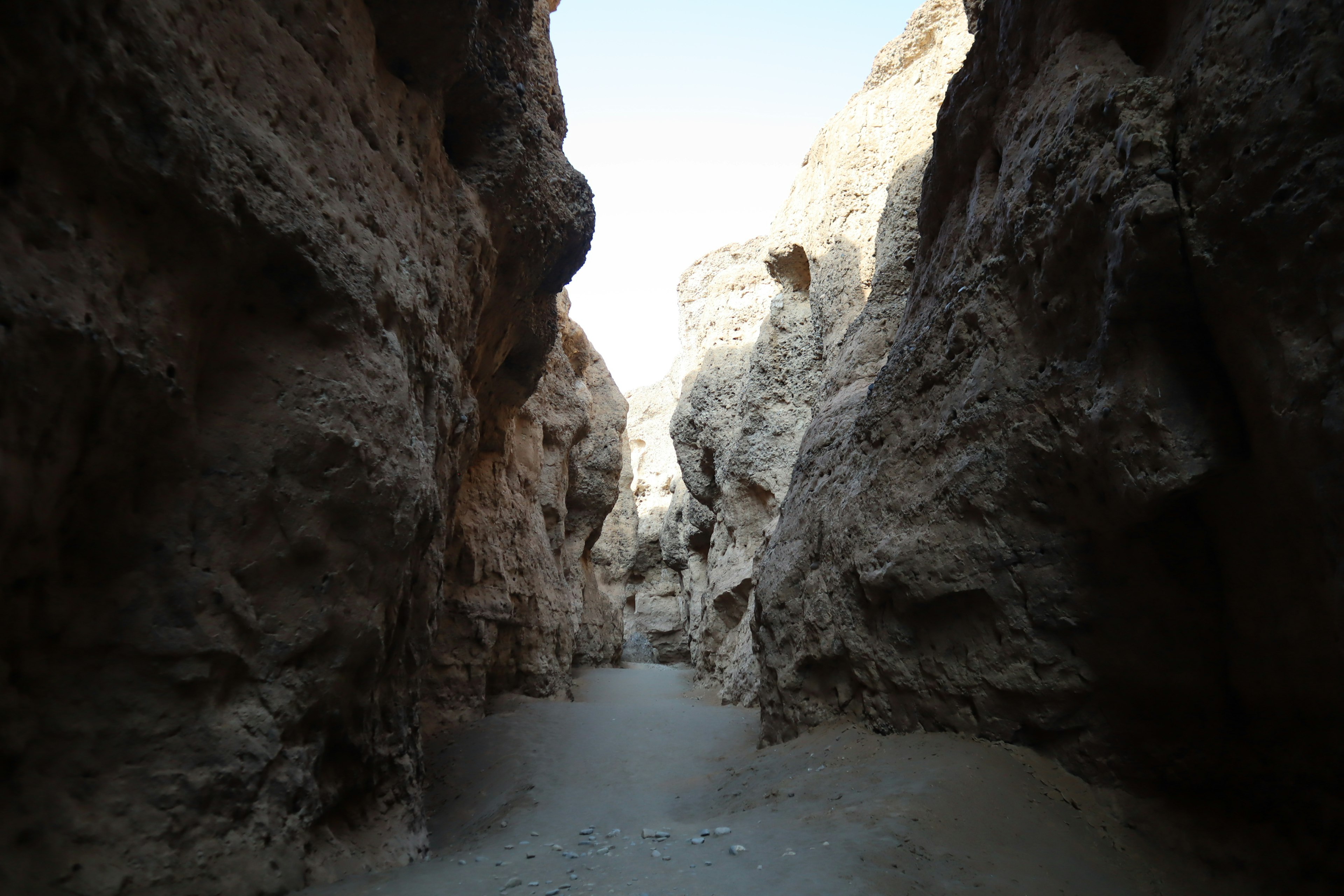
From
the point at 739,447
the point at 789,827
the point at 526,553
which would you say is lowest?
the point at 789,827

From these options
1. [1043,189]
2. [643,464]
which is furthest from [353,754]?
[643,464]

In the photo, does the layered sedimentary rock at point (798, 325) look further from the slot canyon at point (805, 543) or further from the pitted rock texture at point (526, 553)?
the pitted rock texture at point (526, 553)

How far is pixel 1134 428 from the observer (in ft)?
11.0

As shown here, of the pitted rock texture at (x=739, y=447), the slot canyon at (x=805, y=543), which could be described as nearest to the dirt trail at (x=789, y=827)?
the slot canyon at (x=805, y=543)

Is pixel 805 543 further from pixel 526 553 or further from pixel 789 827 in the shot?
pixel 526 553

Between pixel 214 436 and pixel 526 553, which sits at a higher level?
pixel 526 553

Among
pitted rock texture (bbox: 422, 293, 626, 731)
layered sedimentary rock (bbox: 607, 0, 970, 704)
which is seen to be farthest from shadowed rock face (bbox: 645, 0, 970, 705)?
pitted rock texture (bbox: 422, 293, 626, 731)

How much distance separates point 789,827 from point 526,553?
293 inches

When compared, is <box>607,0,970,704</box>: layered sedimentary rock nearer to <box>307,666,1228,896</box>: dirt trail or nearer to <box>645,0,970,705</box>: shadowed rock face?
<box>645,0,970,705</box>: shadowed rock face

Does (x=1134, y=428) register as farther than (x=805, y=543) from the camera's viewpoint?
No

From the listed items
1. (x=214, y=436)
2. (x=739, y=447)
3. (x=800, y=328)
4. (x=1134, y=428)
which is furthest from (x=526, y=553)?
(x=1134, y=428)

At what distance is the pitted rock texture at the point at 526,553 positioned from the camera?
8.71 meters

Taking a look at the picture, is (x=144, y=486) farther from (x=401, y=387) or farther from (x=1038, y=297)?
(x=1038, y=297)

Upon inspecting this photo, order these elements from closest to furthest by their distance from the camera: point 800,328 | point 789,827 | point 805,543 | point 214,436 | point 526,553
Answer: point 214,436 < point 789,827 < point 805,543 < point 526,553 < point 800,328
